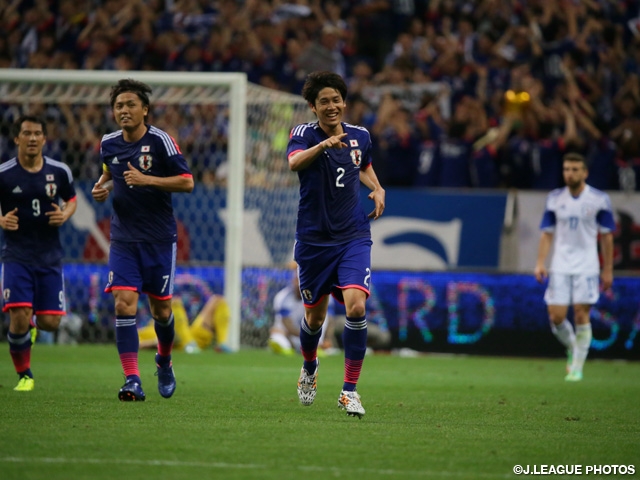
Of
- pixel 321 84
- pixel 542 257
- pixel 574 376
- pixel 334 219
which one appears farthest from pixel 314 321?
pixel 574 376

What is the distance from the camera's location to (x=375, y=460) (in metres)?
5.57

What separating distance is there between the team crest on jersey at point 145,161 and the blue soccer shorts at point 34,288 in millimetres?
1743

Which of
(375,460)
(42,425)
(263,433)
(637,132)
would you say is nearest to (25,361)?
(42,425)

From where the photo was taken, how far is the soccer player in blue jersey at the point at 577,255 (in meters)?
12.5

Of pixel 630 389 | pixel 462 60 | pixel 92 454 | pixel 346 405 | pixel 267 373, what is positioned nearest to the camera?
pixel 92 454

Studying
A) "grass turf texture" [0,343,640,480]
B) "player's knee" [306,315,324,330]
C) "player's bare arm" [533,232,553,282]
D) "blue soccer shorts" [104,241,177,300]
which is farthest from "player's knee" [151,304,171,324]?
"player's bare arm" [533,232,553,282]

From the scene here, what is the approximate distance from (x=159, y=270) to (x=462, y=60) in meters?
11.8

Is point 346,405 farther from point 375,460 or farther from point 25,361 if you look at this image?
point 25,361

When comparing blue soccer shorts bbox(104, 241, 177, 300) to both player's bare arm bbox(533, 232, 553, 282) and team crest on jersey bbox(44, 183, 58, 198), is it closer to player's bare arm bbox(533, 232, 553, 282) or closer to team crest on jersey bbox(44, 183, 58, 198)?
team crest on jersey bbox(44, 183, 58, 198)

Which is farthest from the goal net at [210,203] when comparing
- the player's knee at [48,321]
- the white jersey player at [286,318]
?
the player's knee at [48,321]

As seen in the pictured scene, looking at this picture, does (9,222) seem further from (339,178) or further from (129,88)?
(339,178)

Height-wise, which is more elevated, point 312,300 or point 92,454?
point 312,300

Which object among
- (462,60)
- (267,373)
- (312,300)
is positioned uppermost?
(462,60)

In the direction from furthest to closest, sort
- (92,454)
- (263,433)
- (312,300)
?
1. (312,300)
2. (263,433)
3. (92,454)
